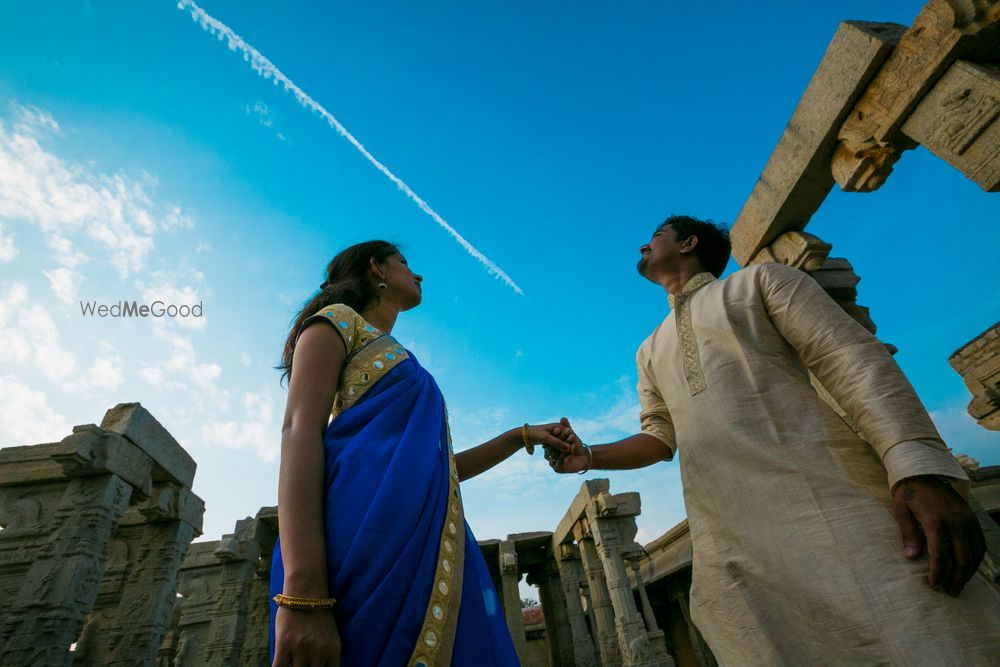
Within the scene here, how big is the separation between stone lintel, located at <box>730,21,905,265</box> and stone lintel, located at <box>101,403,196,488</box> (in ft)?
→ 22.3

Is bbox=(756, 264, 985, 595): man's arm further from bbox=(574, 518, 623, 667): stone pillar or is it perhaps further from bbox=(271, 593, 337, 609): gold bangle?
bbox=(574, 518, 623, 667): stone pillar

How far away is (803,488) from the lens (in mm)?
1375

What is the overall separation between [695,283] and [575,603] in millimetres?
11645

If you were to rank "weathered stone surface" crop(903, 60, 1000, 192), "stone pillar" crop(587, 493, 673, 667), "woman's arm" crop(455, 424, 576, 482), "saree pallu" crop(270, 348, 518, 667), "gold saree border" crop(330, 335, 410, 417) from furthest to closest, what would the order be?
"stone pillar" crop(587, 493, 673, 667) → "weathered stone surface" crop(903, 60, 1000, 192) → "woman's arm" crop(455, 424, 576, 482) → "gold saree border" crop(330, 335, 410, 417) → "saree pallu" crop(270, 348, 518, 667)

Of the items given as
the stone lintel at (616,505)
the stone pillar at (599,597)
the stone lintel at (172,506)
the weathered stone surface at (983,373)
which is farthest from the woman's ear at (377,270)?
the weathered stone surface at (983,373)

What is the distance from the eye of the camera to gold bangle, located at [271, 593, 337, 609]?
0.94m

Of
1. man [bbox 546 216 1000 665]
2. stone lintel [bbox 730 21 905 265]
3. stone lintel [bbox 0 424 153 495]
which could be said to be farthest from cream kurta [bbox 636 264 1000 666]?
stone lintel [bbox 0 424 153 495]

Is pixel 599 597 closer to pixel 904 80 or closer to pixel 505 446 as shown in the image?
pixel 505 446

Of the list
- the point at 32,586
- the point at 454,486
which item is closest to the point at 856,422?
the point at 454,486

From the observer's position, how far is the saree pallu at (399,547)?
1016mm

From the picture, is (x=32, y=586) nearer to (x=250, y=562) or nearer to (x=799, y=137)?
(x=250, y=562)

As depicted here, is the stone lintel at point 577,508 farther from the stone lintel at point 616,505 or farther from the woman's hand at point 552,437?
the woman's hand at point 552,437

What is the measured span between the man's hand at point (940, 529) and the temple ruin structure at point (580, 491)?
1.34ft

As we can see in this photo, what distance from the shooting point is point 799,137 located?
10.3ft
